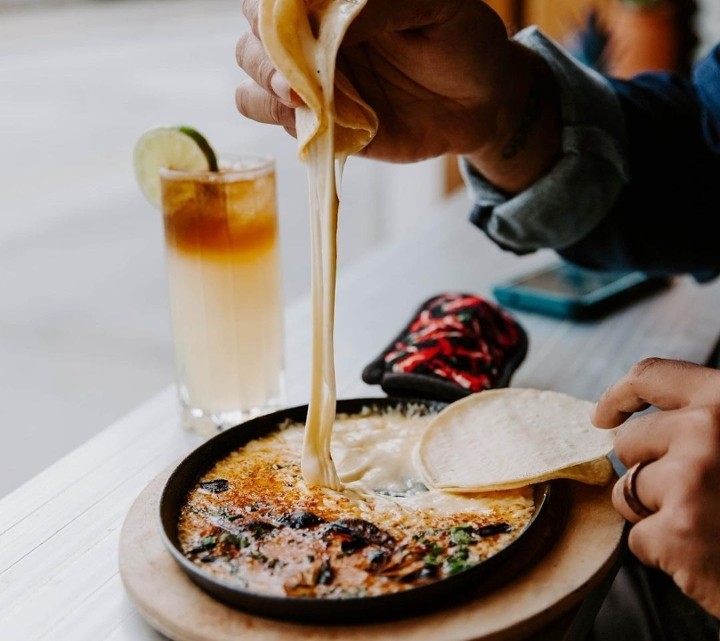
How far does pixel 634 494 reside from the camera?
92cm

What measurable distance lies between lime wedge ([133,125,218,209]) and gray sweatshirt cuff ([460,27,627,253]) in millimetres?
635

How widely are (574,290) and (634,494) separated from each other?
3.33 ft

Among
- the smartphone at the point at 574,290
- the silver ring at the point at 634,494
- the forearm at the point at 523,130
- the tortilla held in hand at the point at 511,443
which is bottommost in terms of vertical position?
the smartphone at the point at 574,290

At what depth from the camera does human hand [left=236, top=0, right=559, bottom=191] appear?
1.21 meters

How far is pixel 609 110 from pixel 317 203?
89 cm

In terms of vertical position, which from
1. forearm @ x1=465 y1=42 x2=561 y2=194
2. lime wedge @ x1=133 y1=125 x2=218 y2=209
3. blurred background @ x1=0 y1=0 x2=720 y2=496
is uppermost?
lime wedge @ x1=133 y1=125 x2=218 y2=209

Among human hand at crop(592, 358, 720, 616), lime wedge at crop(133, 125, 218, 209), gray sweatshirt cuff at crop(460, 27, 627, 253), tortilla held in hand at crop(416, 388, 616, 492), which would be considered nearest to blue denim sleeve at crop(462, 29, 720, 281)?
gray sweatshirt cuff at crop(460, 27, 627, 253)

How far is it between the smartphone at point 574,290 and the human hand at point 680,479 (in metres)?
0.83

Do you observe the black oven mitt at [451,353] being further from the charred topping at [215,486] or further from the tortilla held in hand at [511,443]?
the charred topping at [215,486]

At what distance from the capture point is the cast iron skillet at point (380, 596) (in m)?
0.79

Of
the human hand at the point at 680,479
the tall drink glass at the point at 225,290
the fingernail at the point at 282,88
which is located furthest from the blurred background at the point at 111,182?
the human hand at the point at 680,479

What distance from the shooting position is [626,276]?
79.4 inches

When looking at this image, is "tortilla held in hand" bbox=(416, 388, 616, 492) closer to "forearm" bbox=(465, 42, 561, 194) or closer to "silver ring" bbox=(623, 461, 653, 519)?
"silver ring" bbox=(623, 461, 653, 519)

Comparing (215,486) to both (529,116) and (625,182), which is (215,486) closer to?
(529,116)
